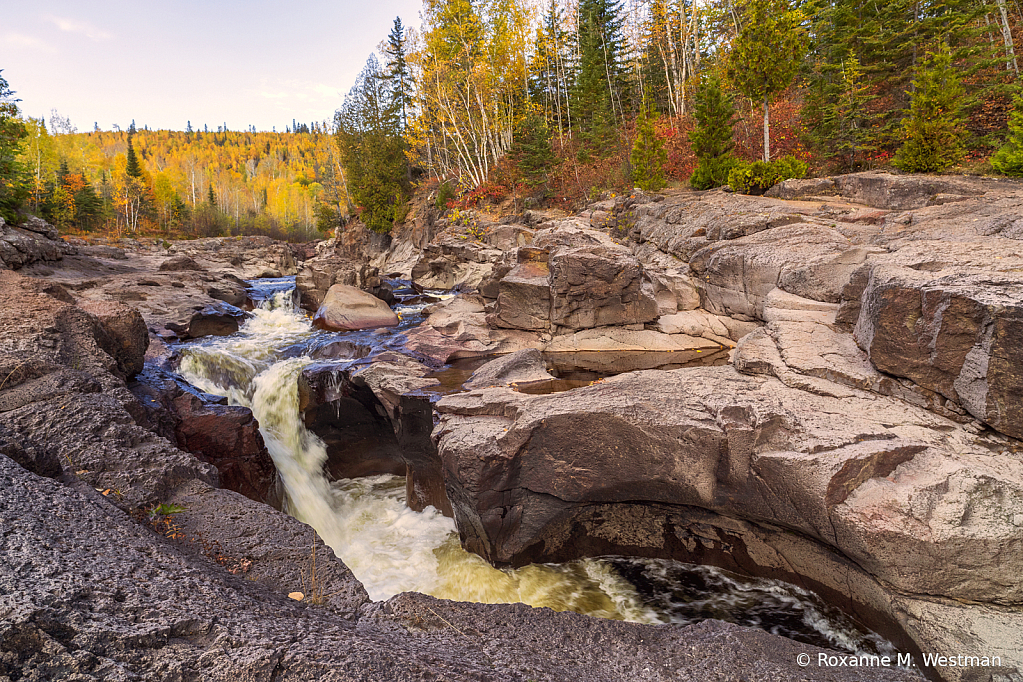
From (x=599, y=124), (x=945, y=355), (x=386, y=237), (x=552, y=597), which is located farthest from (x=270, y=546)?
(x=386, y=237)

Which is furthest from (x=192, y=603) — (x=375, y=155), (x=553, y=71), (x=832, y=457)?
(x=553, y=71)

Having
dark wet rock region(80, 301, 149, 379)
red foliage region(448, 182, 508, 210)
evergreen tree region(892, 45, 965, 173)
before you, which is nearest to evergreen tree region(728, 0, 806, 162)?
evergreen tree region(892, 45, 965, 173)

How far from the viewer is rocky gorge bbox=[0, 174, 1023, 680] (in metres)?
2.45

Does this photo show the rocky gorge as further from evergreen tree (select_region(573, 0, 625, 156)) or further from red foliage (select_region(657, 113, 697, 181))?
evergreen tree (select_region(573, 0, 625, 156))

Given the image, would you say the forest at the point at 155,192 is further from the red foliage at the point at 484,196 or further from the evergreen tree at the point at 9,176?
the red foliage at the point at 484,196

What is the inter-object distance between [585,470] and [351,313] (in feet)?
36.0

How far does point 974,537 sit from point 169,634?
5.91 metres

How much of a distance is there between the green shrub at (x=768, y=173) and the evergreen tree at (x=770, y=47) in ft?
5.12

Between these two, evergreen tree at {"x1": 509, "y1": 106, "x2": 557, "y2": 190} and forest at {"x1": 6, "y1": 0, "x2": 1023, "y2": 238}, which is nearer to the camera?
forest at {"x1": 6, "y1": 0, "x2": 1023, "y2": 238}

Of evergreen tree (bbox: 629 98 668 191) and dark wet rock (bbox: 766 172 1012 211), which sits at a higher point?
evergreen tree (bbox: 629 98 668 191)

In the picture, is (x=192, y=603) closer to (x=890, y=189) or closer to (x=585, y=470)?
(x=585, y=470)

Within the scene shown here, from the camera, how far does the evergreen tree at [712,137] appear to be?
61.0 feet

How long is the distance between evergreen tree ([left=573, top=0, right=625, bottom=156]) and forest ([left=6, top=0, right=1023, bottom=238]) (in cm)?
15

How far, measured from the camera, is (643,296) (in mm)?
12078
